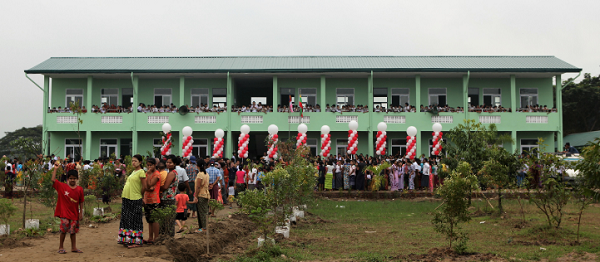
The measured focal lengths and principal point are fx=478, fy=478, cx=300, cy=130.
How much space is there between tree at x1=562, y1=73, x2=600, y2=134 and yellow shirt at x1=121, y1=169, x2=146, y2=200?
3864cm

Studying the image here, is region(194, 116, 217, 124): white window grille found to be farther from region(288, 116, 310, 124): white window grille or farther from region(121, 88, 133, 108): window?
region(121, 88, 133, 108): window

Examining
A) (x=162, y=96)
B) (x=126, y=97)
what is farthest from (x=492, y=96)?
(x=126, y=97)

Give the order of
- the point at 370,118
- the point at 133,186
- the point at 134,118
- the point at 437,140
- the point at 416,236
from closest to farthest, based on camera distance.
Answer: the point at 133,186 < the point at 416,236 < the point at 437,140 < the point at 370,118 < the point at 134,118

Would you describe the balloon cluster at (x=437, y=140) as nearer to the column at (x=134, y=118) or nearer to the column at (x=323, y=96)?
the column at (x=323, y=96)

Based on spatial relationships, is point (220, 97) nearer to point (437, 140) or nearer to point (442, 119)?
point (442, 119)

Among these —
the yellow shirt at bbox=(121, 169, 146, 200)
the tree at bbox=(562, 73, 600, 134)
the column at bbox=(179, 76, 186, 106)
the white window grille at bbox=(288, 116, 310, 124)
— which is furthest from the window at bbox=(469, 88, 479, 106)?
the yellow shirt at bbox=(121, 169, 146, 200)

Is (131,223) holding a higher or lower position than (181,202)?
lower

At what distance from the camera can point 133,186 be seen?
7.46m

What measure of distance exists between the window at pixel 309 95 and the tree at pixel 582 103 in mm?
23148

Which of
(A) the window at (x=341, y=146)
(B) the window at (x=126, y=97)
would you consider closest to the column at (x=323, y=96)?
(A) the window at (x=341, y=146)

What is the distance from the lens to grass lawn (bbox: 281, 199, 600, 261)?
7.84 m

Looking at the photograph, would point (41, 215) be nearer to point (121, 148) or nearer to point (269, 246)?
point (269, 246)

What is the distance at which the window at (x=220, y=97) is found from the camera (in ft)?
87.5

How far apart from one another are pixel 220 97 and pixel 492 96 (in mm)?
15147
